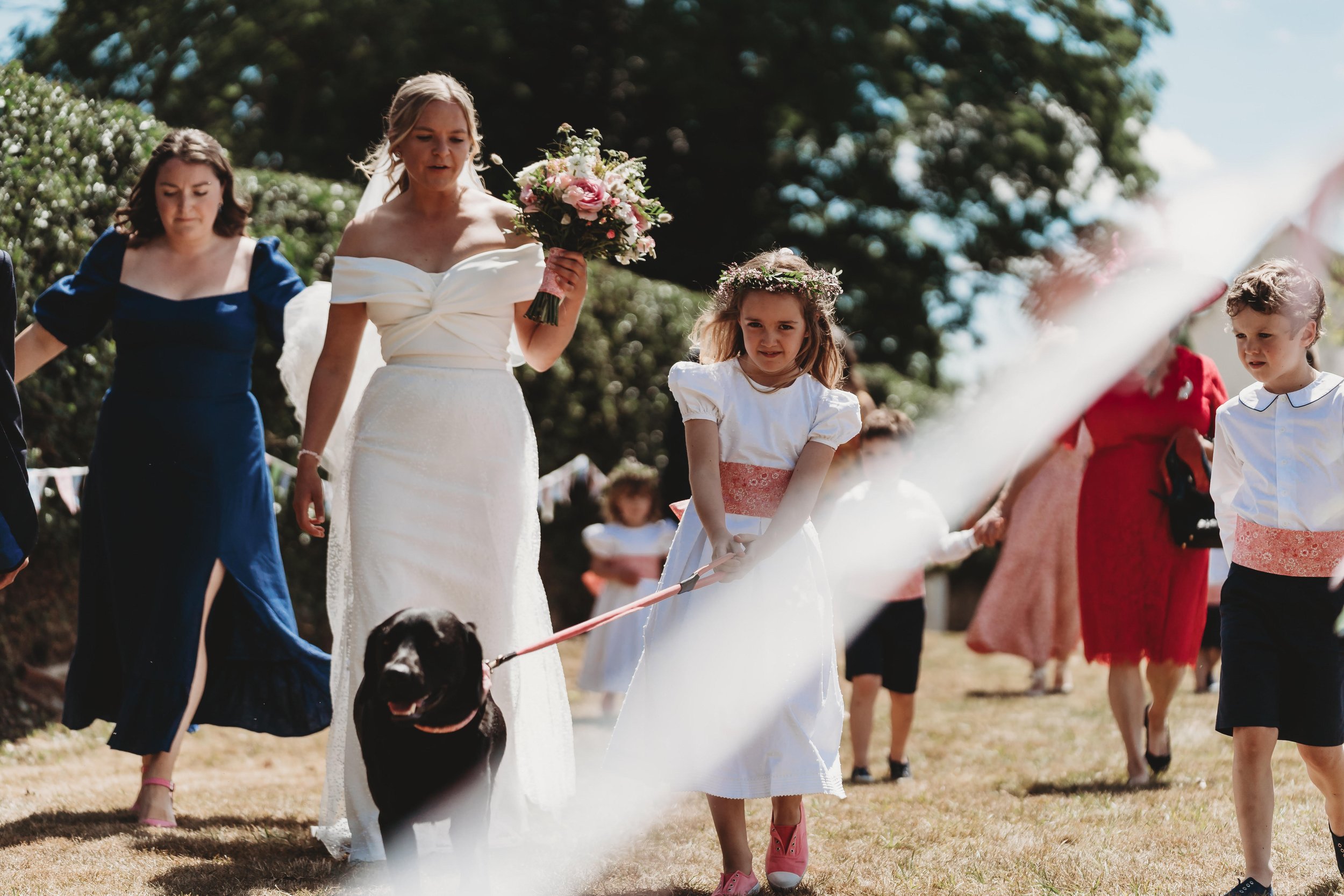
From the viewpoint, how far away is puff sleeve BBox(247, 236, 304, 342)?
4.98m

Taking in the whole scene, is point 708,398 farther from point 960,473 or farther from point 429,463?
point 960,473

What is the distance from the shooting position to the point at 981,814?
4949mm

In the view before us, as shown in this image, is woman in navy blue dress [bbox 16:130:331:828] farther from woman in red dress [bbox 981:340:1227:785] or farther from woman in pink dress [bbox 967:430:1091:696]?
woman in pink dress [bbox 967:430:1091:696]

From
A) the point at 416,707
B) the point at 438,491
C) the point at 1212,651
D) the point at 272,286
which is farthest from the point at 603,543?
the point at 416,707

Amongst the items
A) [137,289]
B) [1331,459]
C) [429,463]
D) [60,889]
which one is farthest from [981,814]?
[137,289]

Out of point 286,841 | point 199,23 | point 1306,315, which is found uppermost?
point 199,23

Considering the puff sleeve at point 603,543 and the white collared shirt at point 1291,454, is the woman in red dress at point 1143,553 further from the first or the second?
the puff sleeve at point 603,543

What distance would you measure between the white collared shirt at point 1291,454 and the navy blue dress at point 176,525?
11.1ft

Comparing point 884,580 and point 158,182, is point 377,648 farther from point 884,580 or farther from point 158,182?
point 884,580

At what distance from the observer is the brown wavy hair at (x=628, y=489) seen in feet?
27.3

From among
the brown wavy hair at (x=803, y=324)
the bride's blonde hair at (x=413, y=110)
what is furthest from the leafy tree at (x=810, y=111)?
the brown wavy hair at (x=803, y=324)

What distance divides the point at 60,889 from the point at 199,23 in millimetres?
13594

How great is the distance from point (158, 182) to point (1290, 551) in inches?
163

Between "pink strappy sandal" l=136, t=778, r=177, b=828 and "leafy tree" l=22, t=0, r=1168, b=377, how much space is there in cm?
1272
